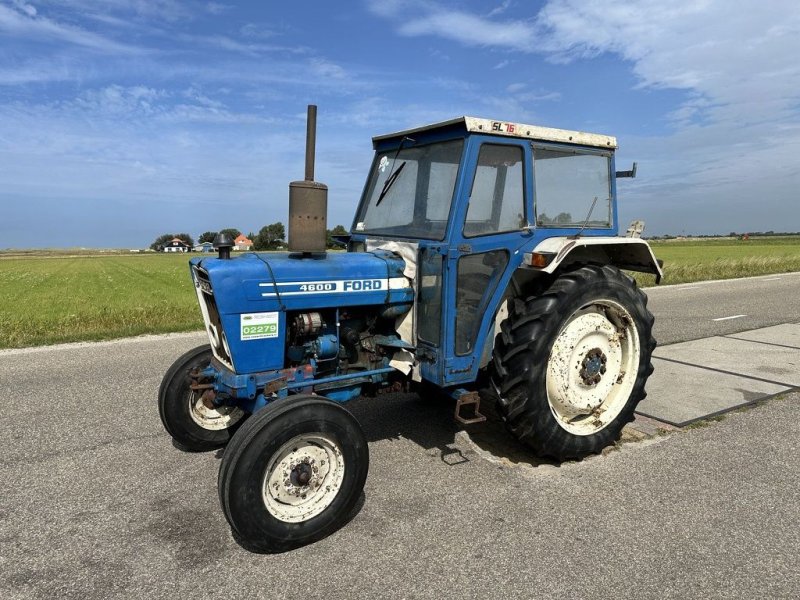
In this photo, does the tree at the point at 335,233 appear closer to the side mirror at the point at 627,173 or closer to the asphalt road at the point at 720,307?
the side mirror at the point at 627,173

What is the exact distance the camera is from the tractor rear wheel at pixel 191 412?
3.79 meters

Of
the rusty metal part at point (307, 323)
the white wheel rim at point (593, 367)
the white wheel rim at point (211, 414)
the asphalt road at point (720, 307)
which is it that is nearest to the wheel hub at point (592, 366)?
the white wheel rim at point (593, 367)

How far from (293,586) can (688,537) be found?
205 cm

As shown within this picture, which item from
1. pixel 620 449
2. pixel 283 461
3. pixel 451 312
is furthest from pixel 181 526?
pixel 620 449

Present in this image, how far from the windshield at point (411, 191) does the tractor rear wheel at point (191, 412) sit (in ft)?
5.33

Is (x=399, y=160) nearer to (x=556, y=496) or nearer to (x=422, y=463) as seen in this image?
(x=422, y=463)

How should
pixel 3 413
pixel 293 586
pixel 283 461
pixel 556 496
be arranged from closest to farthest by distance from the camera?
pixel 293 586 < pixel 283 461 < pixel 556 496 < pixel 3 413

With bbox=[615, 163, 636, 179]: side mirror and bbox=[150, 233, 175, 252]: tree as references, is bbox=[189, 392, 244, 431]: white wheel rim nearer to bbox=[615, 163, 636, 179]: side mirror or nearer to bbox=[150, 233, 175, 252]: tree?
bbox=[615, 163, 636, 179]: side mirror

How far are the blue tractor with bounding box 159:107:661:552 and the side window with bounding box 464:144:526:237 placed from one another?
1 centimetres

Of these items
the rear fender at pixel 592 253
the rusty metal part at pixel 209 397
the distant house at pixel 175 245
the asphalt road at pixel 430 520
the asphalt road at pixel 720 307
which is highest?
the distant house at pixel 175 245

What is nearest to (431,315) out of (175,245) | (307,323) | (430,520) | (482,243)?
(482,243)

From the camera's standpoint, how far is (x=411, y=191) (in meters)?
3.93

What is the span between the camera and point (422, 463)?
3.74 metres

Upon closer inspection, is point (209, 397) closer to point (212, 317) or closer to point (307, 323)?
point (212, 317)
